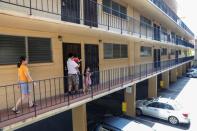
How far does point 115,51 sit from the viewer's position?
15125 mm

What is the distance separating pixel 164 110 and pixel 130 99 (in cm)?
278

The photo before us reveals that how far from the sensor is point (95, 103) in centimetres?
Result: 1828

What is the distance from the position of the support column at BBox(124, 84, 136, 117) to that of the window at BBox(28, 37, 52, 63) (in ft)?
26.8

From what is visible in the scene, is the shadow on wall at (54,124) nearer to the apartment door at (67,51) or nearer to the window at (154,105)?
the apartment door at (67,51)

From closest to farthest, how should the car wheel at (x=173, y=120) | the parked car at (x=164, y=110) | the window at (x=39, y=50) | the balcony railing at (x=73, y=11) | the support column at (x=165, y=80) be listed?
1. the balcony railing at (x=73, y=11)
2. the window at (x=39, y=50)
3. the parked car at (x=164, y=110)
4. the car wheel at (x=173, y=120)
5. the support column at (x=165, y=80)

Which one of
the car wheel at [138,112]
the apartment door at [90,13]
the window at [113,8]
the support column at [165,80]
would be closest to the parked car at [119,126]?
the apartment door at [90,13]

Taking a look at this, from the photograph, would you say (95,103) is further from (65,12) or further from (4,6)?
(4,6)

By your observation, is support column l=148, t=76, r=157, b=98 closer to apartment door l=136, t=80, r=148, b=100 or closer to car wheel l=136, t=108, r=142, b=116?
apartment door l=136, t=80, r=148, b=100

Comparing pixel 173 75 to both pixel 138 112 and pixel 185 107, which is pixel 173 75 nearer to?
pixel 185 107

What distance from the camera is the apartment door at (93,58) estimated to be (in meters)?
11.7

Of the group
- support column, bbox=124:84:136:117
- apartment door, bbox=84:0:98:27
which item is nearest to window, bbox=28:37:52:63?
apartment door, bbox=84:0:98:27

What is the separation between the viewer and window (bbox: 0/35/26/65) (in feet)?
23.5

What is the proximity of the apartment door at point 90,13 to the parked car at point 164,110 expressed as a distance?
874cm

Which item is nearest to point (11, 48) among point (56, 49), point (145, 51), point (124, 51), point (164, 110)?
point (56, 49)
